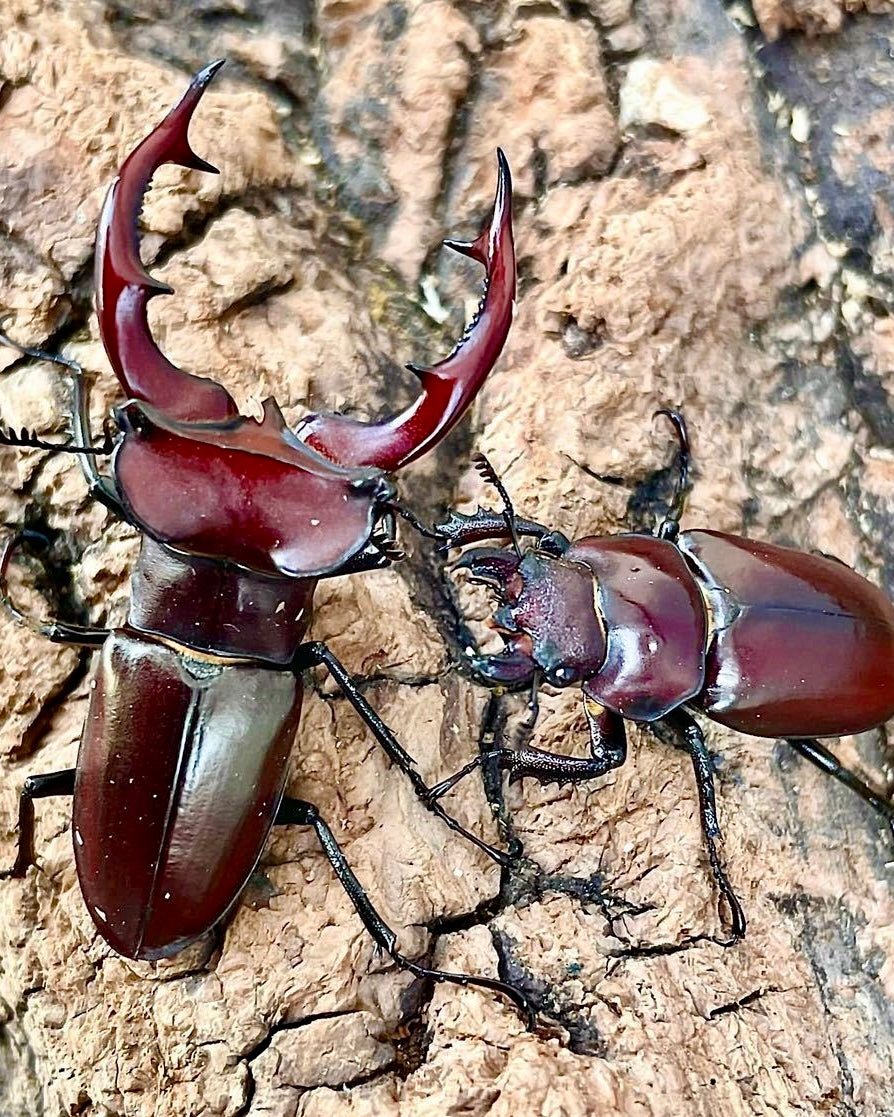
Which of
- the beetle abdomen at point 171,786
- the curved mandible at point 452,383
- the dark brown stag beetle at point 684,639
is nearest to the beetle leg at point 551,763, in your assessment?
the dark brown stag beetle at point 684,639

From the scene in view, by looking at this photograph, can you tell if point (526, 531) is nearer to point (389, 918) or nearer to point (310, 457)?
point (310, 457)

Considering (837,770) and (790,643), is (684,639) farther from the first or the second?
(837,770)

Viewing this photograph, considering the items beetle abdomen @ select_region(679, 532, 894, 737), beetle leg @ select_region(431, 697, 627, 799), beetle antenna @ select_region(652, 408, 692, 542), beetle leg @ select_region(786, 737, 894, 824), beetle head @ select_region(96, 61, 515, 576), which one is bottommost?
beetle leg @ select_region(786, 737, 894, 824)

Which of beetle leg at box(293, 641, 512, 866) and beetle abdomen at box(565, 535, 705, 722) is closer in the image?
beetle leg at box(293, 641, 512, 866)

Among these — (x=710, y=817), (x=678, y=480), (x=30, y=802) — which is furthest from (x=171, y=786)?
(x=678, y=480)

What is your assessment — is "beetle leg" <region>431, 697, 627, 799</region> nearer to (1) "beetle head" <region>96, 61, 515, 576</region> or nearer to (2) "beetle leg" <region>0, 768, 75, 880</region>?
(1) "beetle head" <region>96, 61, 515, 576</region>

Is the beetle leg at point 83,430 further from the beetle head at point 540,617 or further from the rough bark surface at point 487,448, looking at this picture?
the beetle head at point 540,617

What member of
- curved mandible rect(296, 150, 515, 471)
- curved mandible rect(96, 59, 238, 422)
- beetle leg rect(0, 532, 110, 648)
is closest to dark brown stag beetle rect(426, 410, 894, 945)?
curved mandible rect(296, 150, 515, 471)

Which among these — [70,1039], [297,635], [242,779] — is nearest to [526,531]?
[297,635]
